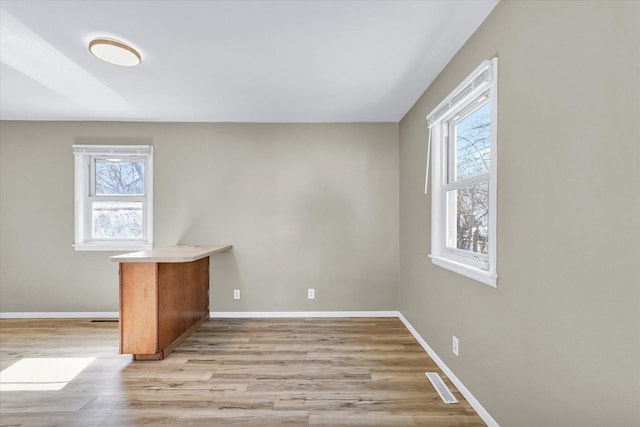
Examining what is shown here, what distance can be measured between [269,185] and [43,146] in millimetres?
2787

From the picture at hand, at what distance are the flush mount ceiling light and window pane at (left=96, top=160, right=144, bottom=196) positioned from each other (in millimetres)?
1786

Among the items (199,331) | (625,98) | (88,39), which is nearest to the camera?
(625,98)

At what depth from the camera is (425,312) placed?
280 cm

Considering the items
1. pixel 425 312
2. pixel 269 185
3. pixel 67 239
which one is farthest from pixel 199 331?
pixel 425 312

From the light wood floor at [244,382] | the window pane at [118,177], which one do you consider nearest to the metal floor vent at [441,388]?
the light wood floor at [244,382]

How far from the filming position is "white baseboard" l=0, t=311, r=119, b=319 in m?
3.64

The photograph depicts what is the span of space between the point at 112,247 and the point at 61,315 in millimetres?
1015

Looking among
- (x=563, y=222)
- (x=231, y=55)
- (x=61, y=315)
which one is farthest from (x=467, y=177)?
(x=61, y=315)

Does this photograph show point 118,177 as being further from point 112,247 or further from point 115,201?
point 112,247

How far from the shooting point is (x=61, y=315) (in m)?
3.65

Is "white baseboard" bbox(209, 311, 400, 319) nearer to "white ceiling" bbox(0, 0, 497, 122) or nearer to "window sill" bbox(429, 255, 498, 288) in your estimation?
"window sill" bbox(429, 255, 498, 288)

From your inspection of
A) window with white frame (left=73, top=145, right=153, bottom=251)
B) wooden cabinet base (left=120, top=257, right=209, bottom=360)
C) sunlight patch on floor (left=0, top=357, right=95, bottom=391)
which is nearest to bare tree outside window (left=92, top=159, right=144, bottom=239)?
window with white frame (left=73, top=145, right=153, bottom=251)

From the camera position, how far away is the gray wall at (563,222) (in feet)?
3.13

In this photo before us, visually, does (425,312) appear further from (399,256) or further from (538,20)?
(538,20)
